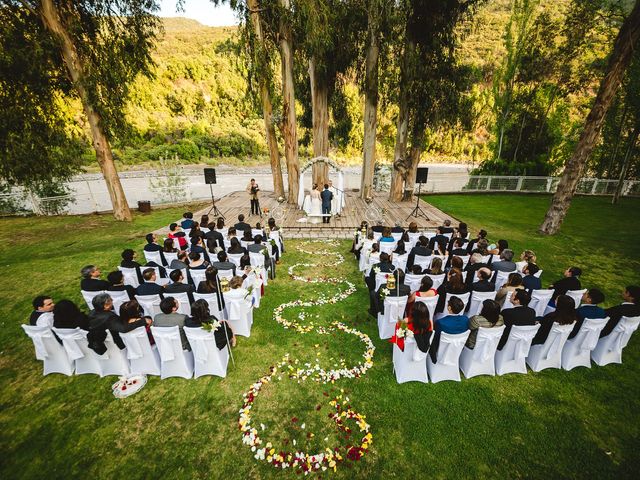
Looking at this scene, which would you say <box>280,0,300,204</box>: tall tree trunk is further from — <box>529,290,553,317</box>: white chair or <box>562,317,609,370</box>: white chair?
<box>562,317,609,370</box>: white chair

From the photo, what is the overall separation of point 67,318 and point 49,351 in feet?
3.31

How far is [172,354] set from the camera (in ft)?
14.1

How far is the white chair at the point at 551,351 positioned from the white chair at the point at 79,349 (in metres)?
7.16

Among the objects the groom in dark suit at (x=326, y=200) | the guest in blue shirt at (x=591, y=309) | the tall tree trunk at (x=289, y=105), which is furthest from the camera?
the tall tree trunk at (x=289, y=105)

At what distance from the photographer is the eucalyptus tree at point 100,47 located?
1073 cm

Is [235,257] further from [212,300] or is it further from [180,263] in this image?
[212,300]

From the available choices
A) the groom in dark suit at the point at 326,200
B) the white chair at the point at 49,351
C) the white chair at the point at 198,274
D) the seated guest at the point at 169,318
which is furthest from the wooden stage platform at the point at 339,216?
the white chair at the point at 49,351

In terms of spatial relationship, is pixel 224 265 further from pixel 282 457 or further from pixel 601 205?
pixel 601 205

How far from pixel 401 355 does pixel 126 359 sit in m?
4.46

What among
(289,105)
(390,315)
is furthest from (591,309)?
(289,105)

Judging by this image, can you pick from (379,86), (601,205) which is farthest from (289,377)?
(601,205)

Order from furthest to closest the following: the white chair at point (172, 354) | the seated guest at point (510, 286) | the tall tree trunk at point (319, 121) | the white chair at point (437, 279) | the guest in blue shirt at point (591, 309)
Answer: the tall tree trunk at point (319, 121)
the white chair at point (437, 279)
the seated guest at point (510, 286)
the guest in blue shirt at point (591, 309)
the white chair at point (172, 354)

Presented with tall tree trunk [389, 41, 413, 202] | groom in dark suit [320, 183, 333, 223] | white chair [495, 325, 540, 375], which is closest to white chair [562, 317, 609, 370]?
white chair [495, 325, 540, 375]

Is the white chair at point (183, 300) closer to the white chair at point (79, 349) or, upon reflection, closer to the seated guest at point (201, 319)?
the seated guest at point (201, 319)
